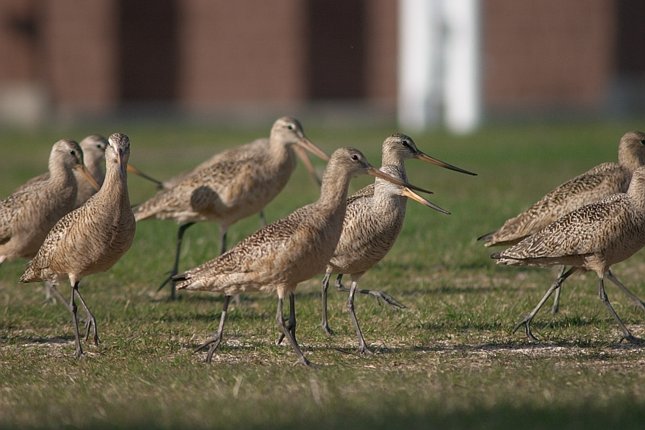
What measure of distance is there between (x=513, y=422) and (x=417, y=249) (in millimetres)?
6300

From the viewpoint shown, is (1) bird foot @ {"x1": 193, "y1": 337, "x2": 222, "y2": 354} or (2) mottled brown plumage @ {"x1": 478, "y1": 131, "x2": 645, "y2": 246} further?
(2) mottled brown plumage @ {"x1": 478, "y1": 131, "x2": 645, "y2": 246}

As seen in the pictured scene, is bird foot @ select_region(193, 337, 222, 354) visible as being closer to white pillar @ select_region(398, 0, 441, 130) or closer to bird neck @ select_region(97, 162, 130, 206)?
bird neck @ select_region(97, 162, 130, 206)

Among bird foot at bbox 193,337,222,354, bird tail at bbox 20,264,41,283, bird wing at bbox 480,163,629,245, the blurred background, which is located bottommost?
the blurred background

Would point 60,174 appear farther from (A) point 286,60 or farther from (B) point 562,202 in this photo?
(A) point 286,60

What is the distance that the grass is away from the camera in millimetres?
6324

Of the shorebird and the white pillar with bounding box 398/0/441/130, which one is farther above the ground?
the shorebird

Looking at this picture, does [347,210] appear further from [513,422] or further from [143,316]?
[513,422]

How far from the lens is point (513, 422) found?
6.02 meters

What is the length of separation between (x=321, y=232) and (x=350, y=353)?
2.94ft

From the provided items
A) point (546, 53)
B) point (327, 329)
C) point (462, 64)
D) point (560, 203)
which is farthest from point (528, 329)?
point (546, 53)

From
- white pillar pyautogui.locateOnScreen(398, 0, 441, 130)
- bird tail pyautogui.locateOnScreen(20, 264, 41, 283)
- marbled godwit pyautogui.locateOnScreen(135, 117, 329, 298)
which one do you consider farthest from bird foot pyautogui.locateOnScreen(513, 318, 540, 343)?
white pillar pyautogui.locateOnScreen(398, 0, 441, 130)

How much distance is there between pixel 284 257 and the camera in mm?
7723

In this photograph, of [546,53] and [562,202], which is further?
[546,53]

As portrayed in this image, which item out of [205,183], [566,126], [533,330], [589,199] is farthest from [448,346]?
[566,126]
